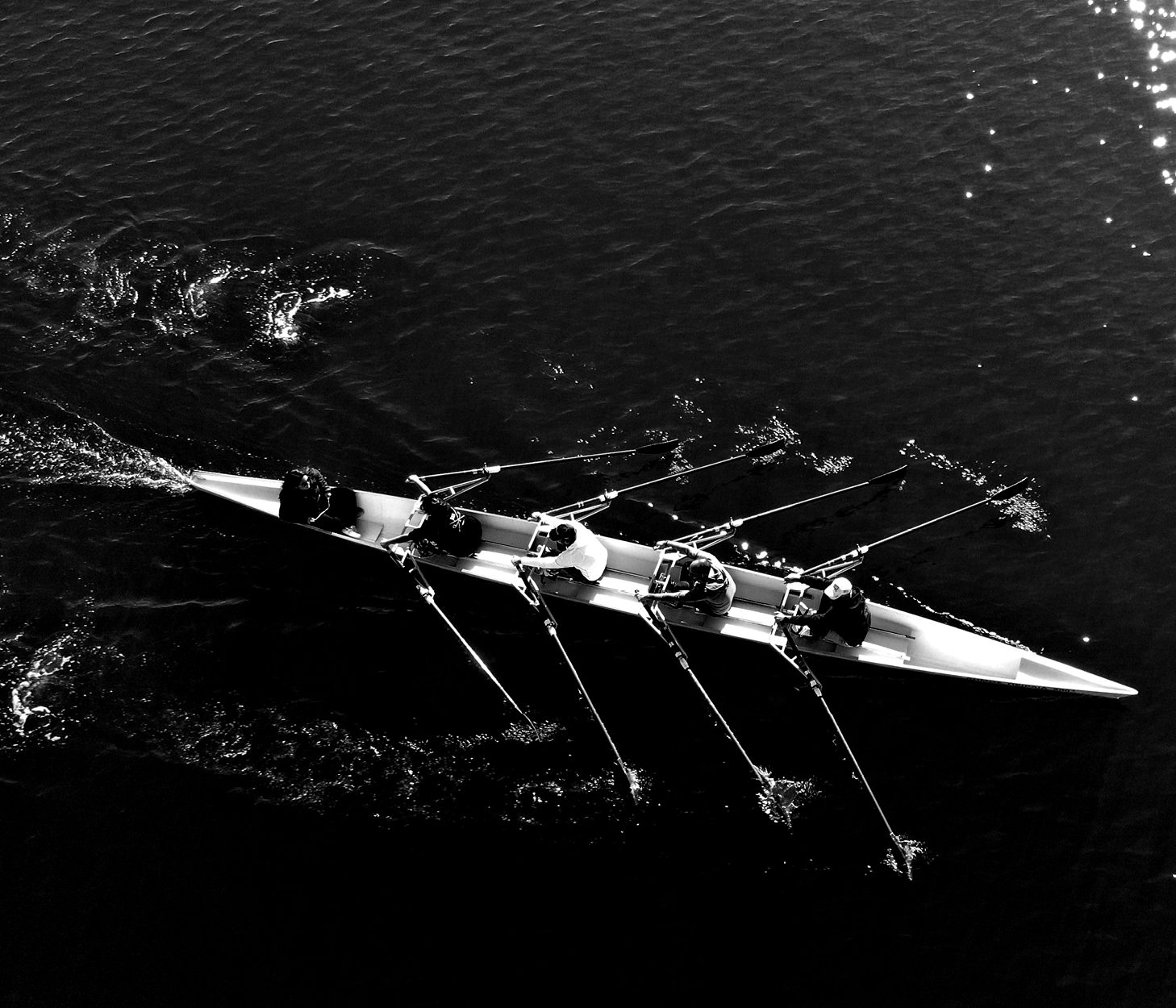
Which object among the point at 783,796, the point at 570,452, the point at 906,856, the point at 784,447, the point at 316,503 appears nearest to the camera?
the point at 906,856

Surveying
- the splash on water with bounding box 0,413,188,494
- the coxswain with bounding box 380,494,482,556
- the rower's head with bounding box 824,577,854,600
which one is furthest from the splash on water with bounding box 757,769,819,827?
the splash on water with bounding box 0,413,188,494

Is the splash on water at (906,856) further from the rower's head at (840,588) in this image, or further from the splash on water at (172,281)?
the splash on water at (172,281)

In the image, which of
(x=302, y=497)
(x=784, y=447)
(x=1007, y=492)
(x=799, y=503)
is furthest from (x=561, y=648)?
(x=1007, y=492)

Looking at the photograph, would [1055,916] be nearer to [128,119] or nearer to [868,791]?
[868,791]

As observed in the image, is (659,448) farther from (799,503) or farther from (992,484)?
(992,484)

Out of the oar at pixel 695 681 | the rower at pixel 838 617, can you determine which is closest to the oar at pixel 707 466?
the oar at pixel 695 681
